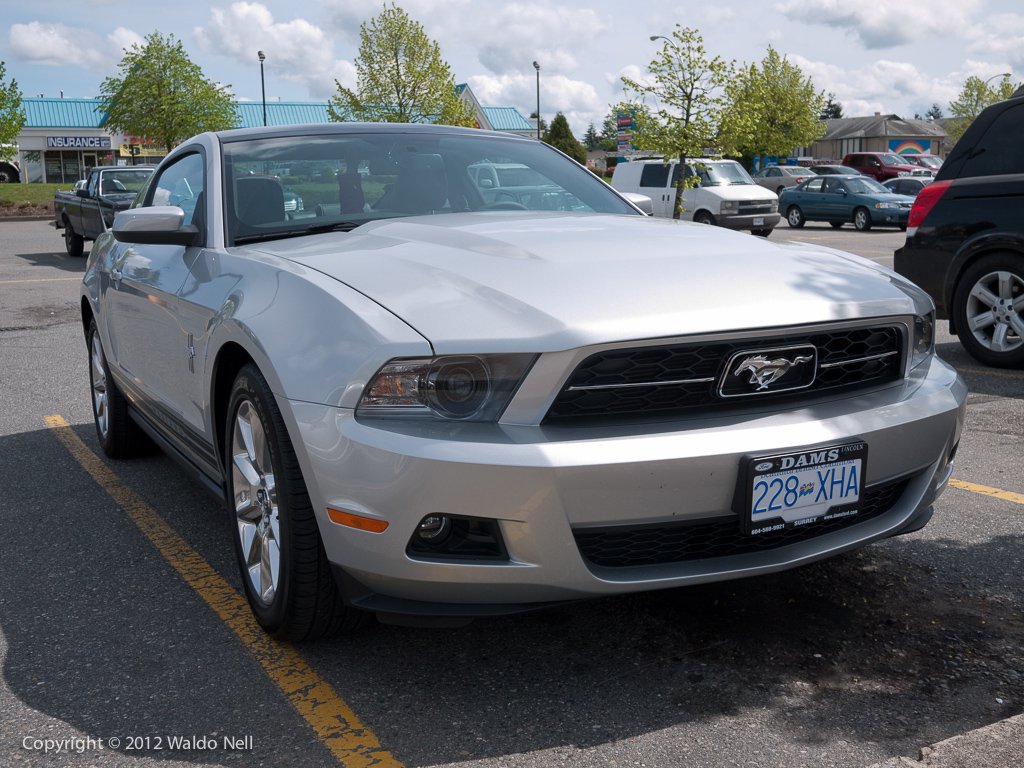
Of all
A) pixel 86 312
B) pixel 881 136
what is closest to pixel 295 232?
→ pixel 86 312

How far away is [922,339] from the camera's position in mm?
3289

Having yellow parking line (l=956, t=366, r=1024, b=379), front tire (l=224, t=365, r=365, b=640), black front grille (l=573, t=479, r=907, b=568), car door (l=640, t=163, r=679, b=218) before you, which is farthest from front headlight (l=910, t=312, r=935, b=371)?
car door (l=640, t=163, r=679, b=218)

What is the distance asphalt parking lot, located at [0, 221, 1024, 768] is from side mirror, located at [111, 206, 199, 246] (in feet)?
3.86

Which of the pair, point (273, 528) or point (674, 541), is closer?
point (674, 541)

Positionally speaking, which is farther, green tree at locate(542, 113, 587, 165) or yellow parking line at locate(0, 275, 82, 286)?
green tree at locate(542, 113, 587, 165)

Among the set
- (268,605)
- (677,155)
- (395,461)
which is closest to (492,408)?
(395,461)

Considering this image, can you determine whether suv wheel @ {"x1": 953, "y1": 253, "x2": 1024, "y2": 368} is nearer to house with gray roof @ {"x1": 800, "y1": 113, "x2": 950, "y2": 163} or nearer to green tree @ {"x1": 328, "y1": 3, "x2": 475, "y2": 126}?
green tree @ {"x1": 328, "y1": 3, "x2": 475, "y2": 126}

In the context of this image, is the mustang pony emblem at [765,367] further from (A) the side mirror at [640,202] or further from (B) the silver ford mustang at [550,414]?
(A) the side mirror at [640,202]

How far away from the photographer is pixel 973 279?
7.30 metres

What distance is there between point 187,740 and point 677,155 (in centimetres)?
2239

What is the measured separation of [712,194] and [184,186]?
19.1 meters

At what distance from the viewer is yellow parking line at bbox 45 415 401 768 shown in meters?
2.57

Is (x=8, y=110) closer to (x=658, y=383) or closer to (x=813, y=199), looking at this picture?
(x=813, y=199)

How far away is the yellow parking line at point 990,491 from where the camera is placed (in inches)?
176
